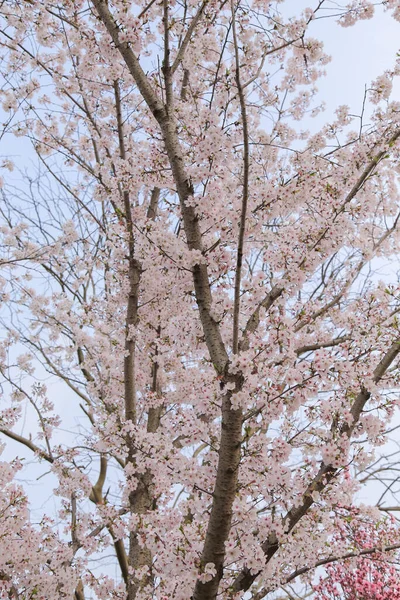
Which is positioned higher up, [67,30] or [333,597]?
[67,30]

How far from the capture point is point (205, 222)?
3.68m

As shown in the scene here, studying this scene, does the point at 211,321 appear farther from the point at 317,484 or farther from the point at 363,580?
the point at 363,580

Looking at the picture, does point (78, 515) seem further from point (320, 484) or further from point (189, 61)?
point (189, 61)

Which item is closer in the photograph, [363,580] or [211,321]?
[211,321]

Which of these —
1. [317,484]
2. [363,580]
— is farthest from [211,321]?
[363,580]

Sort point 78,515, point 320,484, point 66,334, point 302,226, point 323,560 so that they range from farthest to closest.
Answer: point 66,334
point 78,515
point 323,560
point 302,226
point 320,484

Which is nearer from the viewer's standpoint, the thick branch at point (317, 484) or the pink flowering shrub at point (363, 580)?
the thick branch at point (317, 484)

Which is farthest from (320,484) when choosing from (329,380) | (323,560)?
(323,560)

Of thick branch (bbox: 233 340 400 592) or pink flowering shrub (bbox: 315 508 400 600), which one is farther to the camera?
pink flowering shrub (bbox: 315 508 400 600)

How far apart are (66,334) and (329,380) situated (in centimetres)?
415

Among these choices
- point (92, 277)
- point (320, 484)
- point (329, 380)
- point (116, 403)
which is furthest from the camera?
point (92, 277)

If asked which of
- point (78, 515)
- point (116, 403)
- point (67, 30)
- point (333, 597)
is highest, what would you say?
point (67, 30)

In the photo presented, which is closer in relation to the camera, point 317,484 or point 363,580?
point 317,484

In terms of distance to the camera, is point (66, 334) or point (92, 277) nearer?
point (66, 334)
